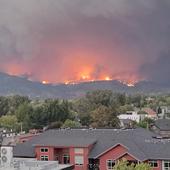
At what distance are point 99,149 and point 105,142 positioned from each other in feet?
6.08

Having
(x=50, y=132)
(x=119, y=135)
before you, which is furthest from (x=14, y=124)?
(x=119, y=135)

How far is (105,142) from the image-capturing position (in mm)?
61625

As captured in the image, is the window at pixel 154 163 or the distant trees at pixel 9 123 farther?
the distant trees at pixel 9 123

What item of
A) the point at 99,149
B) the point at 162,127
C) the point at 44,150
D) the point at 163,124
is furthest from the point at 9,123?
the point at 99,149

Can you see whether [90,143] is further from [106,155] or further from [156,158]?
[156,158]

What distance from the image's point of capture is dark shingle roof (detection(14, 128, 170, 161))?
57.0 m

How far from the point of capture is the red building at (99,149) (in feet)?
186

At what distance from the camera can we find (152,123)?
396ft

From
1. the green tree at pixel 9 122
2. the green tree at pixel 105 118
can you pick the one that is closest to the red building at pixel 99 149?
the green tree at pixel 105 118

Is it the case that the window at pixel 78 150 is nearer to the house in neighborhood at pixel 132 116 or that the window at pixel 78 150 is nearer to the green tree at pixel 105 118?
the green tree at pixel 105 118

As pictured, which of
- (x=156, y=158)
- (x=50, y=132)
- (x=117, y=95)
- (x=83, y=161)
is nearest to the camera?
(x=156, y=158)

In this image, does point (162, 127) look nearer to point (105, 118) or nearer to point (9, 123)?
point (105, 118)

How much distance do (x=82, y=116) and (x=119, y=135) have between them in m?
63.4

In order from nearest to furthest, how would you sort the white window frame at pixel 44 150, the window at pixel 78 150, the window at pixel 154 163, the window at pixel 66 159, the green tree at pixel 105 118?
the window at pixel 154 163 → the window at pixel 78 150 → the window at pixel 66 159 → the white window frame at pixel 44 150 → the green tree at pixel 105 118
